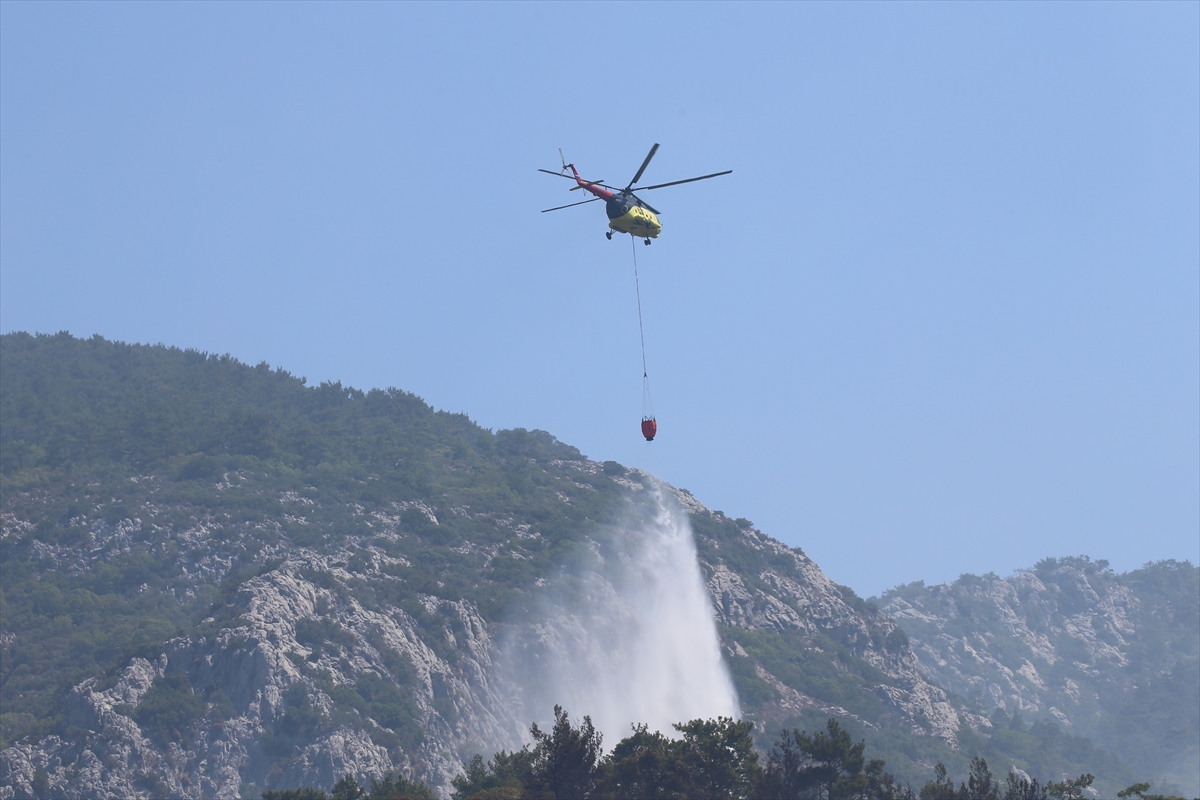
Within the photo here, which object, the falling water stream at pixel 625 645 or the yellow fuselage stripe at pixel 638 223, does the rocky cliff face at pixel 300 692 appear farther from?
the yellow fuselage stripe at pixel 638 223

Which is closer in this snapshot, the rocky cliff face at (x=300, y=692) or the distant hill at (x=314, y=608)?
the rocky cliff face at (x=300, y=692)

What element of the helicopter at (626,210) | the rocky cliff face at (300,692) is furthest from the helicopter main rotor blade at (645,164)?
the rocky cliff face at (300,692)

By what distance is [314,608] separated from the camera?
126688 mm

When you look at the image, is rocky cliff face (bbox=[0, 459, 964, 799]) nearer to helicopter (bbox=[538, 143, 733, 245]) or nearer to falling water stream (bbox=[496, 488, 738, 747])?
falling water stream (bbox=[496, 488, 738, 747])

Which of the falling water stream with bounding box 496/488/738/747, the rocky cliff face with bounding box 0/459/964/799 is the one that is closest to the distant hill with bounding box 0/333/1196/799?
the rocky cliff face with bounding box 0/459/964/799

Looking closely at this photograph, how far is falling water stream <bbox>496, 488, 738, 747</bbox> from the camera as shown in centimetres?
13662

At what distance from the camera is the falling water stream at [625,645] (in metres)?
137

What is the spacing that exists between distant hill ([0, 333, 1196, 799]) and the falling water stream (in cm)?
143

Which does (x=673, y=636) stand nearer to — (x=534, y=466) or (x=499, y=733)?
(x=499, y=733)

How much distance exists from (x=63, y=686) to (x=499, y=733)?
41.6m

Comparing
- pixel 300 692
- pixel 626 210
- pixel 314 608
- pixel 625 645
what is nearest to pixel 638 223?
pixel 626 210

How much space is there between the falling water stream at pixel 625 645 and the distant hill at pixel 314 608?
1425 mm

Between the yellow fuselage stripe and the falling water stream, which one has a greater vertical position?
the yellow fuselage stripe

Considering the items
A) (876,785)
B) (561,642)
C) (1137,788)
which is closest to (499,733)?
(561,642)
